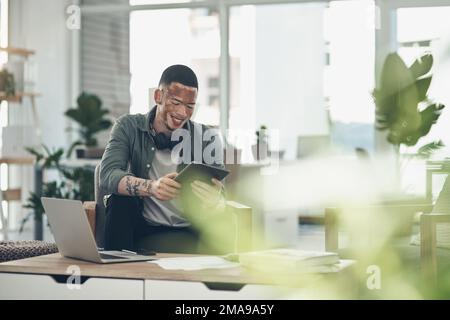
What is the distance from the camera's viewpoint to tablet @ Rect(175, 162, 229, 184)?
2.90 m

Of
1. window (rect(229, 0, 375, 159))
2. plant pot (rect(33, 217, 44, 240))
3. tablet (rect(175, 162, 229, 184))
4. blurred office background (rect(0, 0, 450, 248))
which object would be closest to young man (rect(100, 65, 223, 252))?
tablet (rect(175, 162, 229, 184))

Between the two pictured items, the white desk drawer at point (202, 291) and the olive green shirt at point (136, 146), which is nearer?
the white desk drawer at point (202, 291)

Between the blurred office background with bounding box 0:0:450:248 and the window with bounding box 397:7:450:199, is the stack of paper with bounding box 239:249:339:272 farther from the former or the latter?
the window with bounding box 397:7:450:199

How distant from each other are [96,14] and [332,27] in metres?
2.46

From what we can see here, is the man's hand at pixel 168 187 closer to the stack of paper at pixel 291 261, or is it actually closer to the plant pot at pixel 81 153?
the stack of paper at pixel 291 261

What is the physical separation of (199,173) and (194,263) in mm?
452

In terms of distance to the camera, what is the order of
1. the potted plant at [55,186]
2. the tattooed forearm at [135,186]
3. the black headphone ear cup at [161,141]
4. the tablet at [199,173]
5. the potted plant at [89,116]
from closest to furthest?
the tablet at [199,173] → the tattooed forearm at [135,186] → the black headphone ear cup at [161,141] → the potted plant at [55,186] → the potted plant at [89,116]

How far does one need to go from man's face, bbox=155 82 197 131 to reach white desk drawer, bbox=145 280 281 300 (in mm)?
1287

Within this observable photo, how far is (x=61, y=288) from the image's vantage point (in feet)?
8.30

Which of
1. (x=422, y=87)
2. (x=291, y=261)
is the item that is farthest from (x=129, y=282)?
(x=422, y=87)

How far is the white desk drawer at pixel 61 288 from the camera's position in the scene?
96.3 inches

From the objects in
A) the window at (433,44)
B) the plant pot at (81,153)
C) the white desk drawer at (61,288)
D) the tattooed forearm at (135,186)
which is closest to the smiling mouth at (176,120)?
the tattooed forearm at (135,186)
